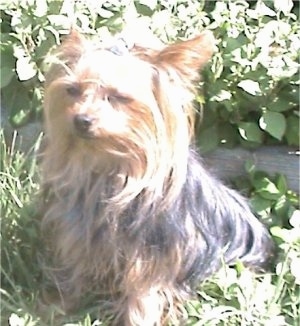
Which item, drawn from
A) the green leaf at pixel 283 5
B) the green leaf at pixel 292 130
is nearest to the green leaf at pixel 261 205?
the green leaf at pixel 292 130

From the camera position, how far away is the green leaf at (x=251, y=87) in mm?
3732

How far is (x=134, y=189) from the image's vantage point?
3062 mm

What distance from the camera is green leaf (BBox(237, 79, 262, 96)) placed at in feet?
12.2

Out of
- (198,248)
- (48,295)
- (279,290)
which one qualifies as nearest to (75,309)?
(48,295)

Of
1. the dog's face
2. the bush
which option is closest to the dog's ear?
the dog's face

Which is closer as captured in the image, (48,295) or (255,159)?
(48,295)

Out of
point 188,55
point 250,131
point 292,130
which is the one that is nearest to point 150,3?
point 250,131

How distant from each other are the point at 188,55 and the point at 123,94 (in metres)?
0.22

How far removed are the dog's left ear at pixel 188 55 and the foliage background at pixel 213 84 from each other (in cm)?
58

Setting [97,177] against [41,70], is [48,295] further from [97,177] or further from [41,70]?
[41,70]

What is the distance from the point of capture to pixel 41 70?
4004mm

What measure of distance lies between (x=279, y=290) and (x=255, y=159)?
28.8 inches

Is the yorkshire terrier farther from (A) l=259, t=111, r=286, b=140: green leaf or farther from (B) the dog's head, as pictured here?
(A) l=259, t=111, r=286, b=140: green leaf

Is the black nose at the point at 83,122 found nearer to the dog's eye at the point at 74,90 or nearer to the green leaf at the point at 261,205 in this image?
the dog's eye at the point at 74,90
